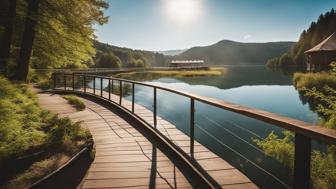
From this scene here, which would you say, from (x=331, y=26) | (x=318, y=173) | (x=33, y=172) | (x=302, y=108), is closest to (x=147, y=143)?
(x=33, y=172)

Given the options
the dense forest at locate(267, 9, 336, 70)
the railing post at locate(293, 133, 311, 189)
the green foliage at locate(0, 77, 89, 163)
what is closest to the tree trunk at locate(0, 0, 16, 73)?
the green foliage at locate(0, 77, 89, 163)

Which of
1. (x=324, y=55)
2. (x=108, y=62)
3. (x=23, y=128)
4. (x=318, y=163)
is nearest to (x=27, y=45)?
(x=23, y=128)

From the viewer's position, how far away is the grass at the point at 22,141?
12.2ft

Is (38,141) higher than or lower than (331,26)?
lower

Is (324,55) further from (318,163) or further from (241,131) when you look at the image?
(318,163)

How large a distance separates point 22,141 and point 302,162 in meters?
3.95

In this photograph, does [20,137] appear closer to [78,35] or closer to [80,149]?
[80,149]

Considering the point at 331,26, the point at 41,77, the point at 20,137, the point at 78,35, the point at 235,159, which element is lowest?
the point at 235,159

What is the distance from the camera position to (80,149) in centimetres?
488

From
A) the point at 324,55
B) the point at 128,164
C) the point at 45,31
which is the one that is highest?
the point at 324,55

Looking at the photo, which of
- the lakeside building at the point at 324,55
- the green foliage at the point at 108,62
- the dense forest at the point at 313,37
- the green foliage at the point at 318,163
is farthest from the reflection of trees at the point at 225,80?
the green foliage at the point at 318,163

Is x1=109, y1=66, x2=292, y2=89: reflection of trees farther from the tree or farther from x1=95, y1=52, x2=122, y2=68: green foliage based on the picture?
the tree

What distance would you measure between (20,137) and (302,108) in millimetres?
23620

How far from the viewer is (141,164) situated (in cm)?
450
